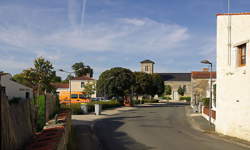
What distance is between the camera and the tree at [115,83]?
4644 centimetres

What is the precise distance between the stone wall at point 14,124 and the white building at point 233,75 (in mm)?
10197

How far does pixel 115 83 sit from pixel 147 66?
237 ft

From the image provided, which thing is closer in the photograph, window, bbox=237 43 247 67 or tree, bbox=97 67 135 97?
window, bbox=237 43 247 67

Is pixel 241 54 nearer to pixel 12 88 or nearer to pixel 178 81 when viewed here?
pixel 12 88

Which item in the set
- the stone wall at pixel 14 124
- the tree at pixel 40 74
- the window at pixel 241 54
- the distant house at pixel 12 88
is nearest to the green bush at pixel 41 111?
the stone wall at pixel 14 124

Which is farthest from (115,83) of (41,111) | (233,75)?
(233,75)

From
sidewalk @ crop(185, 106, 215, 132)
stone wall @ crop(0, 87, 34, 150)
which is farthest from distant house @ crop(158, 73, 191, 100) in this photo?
stone wall @ crop(0, 87, 34, 150)

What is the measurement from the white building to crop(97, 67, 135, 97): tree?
103 feet

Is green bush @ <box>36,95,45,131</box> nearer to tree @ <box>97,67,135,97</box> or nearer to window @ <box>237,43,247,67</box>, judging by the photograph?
window @ <box>237,43,247,67</box>

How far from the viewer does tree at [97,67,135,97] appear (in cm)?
4644

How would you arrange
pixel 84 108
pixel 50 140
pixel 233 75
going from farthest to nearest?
pixel 84 108
pixel 233 75
pixel 50 140

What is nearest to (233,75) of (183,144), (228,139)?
(228,139)

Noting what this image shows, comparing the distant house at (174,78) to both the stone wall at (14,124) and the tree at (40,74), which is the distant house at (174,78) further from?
the stone wall at (14,124)

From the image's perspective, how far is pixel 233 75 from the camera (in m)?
14.1
